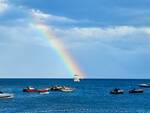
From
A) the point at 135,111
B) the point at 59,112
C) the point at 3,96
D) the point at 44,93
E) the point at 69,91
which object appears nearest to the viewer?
the point at 59,112

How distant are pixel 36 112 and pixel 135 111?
2305 cm

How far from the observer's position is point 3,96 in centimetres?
14738

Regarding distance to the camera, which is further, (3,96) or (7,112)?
(3,96)

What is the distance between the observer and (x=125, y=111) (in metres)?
110

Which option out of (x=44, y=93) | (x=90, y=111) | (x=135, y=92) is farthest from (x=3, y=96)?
(x=135, y=92)

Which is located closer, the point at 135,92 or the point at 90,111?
the point at 90,111

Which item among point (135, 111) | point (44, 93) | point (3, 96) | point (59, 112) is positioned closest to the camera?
point (59, 112)

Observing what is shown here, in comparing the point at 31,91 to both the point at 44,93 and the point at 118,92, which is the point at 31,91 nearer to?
the point at 44,93

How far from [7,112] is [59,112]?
1161 cm

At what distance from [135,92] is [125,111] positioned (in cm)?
8146

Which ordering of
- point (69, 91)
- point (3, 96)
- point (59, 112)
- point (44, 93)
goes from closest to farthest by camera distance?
1. point (59, 112)
2. point (3, 96)
3. point (44, 93)
4. point (69, 91)

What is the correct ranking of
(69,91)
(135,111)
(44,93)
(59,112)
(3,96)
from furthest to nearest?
(69,91) < (44,93) < (3,96) < (135,111) < (59,112)

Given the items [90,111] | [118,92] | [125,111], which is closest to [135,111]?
[125,111]

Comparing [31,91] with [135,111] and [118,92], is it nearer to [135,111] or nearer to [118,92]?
[118,92]
